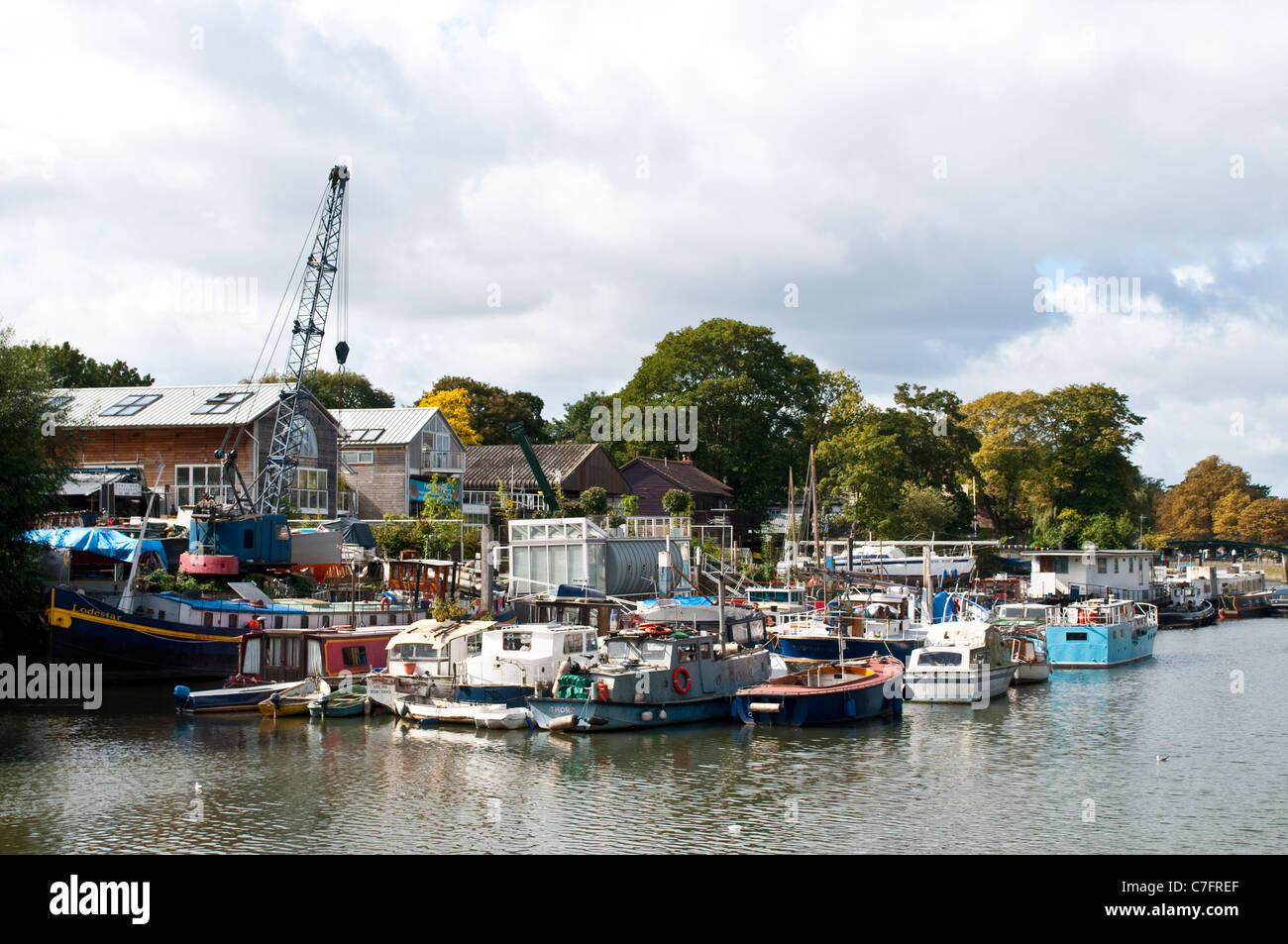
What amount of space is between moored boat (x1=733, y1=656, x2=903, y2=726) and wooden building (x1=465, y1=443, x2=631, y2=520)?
42322mm

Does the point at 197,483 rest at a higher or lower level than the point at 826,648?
higher

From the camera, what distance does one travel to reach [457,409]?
101562 millimetres

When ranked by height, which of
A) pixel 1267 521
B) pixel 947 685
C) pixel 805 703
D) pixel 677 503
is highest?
pixel 677 503

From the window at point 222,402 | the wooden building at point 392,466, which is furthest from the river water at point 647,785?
the wooden building at point 392,466

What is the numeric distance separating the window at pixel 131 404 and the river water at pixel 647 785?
93.0ft

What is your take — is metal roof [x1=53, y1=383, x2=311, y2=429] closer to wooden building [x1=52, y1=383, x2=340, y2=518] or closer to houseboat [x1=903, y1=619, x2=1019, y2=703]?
wooden building [x1=52, y1=383, x2=340, y2=518]

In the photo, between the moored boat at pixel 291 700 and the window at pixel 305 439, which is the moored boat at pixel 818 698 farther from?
the window at pixel 305 439

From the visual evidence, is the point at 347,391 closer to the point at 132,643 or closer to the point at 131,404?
the point at 131,404

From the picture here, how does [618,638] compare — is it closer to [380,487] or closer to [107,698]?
[107,698]

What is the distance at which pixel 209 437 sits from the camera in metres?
60.2

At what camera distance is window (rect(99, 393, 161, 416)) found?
62.4 m

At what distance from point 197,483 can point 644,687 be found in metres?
35.7

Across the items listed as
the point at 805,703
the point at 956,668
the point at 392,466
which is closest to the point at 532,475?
the point at 392,466

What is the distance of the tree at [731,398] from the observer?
92.4 m
